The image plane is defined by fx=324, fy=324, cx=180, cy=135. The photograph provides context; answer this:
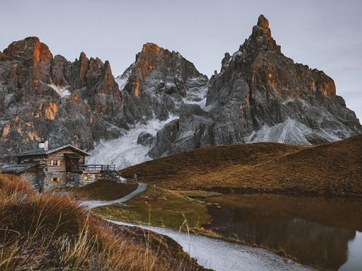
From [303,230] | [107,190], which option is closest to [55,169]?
[107,190]

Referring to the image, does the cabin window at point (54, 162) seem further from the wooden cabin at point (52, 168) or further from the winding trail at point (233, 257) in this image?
the winding trail at point (233, 257)

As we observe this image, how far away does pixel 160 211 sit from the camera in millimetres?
40812

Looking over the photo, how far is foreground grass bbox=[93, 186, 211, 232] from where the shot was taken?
107 feet

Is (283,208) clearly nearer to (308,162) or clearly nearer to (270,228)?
(270,228)

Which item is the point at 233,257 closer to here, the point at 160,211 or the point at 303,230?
the point at 303,230

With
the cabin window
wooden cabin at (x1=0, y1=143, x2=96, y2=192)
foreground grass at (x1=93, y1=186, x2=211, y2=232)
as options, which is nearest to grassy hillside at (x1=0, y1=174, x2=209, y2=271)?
foreground grass at (x1=93, y1=186, x2=211, y2=232)

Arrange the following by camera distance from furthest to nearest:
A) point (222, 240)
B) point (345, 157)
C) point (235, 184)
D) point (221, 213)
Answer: point (345, 157)
point (235, 184)
point (221, 213)
point (222, 240)

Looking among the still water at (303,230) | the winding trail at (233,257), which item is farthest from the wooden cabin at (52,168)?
the winding trail at (233,257)

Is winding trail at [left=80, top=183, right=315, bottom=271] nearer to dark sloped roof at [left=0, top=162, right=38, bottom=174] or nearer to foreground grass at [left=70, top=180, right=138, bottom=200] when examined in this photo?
foreground grass at [left=70, top=180, right=138, bottom=200]

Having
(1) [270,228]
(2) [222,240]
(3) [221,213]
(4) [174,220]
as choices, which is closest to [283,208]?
(3) [221,213]

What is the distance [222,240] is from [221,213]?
18.6 metres

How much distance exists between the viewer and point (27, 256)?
4191 millimetres

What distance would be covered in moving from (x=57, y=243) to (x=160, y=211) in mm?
36339

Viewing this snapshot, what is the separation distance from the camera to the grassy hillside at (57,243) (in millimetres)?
4219
